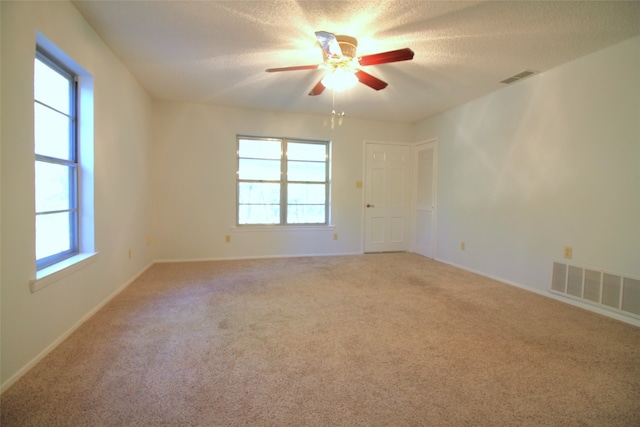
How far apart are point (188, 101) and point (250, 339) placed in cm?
382

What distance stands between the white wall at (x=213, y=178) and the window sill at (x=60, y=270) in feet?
6.67

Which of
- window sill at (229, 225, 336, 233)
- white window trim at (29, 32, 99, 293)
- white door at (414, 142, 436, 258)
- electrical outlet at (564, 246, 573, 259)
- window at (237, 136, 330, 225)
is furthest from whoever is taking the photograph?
white door at (414, 142, 436, 258)

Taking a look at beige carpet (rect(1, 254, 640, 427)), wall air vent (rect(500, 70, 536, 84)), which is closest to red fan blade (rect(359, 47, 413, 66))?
wall air vent (rect(500, 70, 536, 84))

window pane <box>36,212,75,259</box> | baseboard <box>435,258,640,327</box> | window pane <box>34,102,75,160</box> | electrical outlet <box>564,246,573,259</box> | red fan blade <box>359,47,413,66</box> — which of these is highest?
red fan blade <box>359,47,413,66</box>

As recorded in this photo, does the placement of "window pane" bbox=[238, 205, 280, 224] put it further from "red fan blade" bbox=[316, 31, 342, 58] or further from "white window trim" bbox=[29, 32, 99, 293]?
"red fan blade" bbox=[316, 31, 342, 58]

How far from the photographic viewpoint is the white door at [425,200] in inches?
198

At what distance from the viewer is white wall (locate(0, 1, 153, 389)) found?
1570mm

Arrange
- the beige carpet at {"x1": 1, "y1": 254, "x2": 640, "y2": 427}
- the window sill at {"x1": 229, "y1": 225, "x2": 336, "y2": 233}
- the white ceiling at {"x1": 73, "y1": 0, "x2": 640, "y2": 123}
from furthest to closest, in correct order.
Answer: the window sill at {"x1": 229, "y1": 225, "x2": 336, "y2": 233}, the white ceiling at {"x1": 73, "y1": 0, "x2": 640, "y2": 123}, the beige carpet at {"x1": 1, "y1": 254, "x2": 640, "y2": 427}

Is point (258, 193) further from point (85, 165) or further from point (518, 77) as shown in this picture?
point (518, 77)

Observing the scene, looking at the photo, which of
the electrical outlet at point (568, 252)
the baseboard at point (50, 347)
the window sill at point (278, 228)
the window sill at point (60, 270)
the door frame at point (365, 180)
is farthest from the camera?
the door frame at point (365, 180)

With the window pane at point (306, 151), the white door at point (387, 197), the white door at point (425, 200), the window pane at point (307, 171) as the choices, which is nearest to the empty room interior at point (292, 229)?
the white door at point (425, 200)

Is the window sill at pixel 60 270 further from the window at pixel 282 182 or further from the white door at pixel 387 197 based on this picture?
the white door at pixel 387 197

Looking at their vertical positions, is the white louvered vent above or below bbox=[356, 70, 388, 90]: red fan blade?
below

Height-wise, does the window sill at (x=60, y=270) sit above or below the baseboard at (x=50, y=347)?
above
